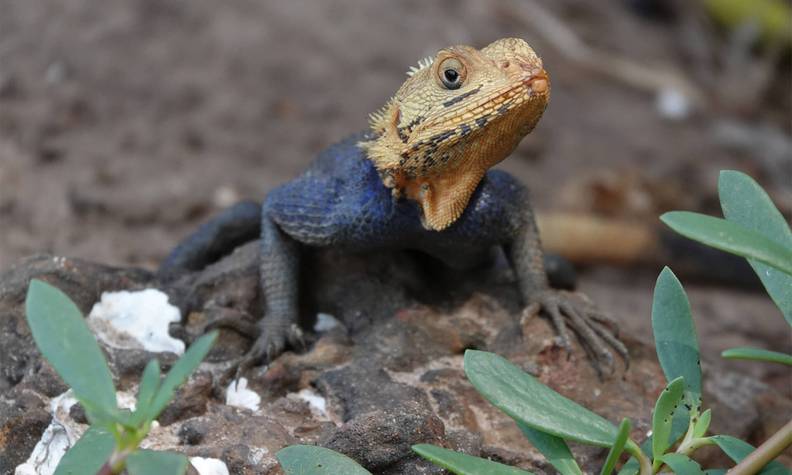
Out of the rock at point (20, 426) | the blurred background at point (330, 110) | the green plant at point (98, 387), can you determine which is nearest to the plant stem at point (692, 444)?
the green plant at point (98, 387)

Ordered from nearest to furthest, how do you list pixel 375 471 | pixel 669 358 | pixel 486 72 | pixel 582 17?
pixel 669 358 → pixel 375 471 → pixel 486 72 → pixel 582 17

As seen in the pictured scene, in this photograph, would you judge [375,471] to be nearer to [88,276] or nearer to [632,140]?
[88,276]

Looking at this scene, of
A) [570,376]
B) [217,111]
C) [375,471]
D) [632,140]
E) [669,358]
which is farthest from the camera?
[632,140]

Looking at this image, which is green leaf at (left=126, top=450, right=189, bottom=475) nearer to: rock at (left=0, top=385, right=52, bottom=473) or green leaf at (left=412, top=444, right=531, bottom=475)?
green leaf at (left=412, top=444, right=531, bottom=475)

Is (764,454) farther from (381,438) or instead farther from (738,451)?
(381,438)

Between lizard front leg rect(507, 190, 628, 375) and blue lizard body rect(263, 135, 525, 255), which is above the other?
blue lizard body rect(263, 135, 525, 255)

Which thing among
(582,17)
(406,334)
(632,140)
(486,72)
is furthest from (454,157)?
(582,17)

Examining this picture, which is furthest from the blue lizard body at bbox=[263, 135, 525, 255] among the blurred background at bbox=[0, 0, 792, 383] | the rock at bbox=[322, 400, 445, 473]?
the blurred background at bbox=[0, 0, 792, 383]

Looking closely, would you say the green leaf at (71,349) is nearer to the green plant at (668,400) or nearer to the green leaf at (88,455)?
the green leaf at (88,455)
